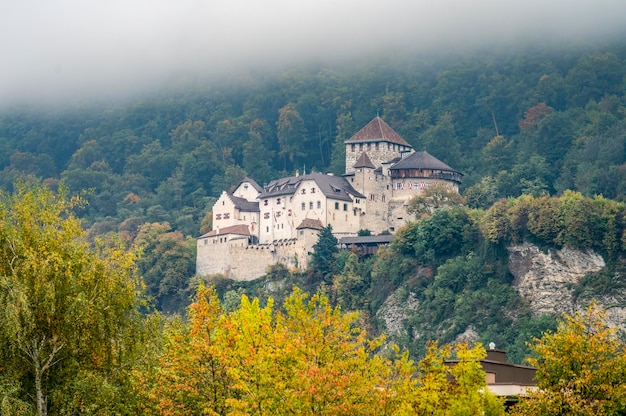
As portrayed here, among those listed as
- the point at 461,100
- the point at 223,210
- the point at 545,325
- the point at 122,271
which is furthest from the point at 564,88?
the point at 122,271

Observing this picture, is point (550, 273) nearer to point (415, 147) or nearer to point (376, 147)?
point (376, 147)

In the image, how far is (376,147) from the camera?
135m

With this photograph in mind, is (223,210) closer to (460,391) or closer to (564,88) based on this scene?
(564,88)

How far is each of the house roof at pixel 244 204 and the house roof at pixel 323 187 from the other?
3.32ft

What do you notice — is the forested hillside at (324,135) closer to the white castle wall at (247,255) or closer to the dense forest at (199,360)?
the white castle wall at (247,255)

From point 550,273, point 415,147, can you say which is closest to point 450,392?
point 550,273

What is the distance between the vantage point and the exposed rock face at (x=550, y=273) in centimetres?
10275

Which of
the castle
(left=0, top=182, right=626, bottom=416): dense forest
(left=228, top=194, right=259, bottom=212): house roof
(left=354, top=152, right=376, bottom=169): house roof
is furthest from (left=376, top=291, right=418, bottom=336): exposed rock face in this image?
(left=0, top=182, right=626, bottom=416): dense forest

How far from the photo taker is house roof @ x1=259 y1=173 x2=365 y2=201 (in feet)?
405

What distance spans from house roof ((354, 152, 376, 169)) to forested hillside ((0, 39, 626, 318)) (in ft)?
28.4

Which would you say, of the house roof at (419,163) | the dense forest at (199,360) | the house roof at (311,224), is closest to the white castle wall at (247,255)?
the house roof at (311,224)

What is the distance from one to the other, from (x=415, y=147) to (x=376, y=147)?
660 inches

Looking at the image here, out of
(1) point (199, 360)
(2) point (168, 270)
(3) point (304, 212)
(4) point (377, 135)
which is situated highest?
(4) point (377, 135)

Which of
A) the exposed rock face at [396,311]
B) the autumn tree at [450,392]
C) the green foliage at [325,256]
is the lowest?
the autumn tree at [450,392]
